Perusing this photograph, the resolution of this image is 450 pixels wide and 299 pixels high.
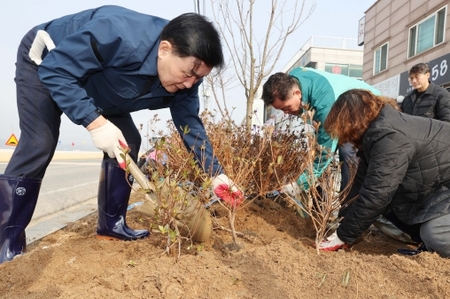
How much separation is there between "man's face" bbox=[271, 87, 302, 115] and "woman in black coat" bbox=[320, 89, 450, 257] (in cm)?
90

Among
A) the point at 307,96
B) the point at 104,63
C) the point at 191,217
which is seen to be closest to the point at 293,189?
the point at 307,96

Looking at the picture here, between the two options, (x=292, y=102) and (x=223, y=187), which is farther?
(x=292, y=102)

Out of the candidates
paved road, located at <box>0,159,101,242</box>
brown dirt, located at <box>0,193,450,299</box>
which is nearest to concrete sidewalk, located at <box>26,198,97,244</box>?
paved road, located at <box>0,159,101,242</box>

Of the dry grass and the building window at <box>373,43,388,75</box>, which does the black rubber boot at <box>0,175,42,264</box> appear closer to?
the dry grass

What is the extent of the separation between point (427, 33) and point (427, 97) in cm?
687

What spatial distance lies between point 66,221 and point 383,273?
2.87 metres

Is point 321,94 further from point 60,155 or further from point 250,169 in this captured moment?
point 60,155

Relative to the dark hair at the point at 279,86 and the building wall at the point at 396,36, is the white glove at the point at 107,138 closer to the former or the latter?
the dark hair at the point at 279,86

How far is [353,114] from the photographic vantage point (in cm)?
210

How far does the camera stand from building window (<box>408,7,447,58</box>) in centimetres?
912

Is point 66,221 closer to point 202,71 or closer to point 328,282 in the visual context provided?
point 202,71

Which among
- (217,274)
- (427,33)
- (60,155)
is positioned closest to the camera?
(217,274)

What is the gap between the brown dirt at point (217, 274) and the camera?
1.34 meters

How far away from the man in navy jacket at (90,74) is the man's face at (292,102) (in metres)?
1.26
